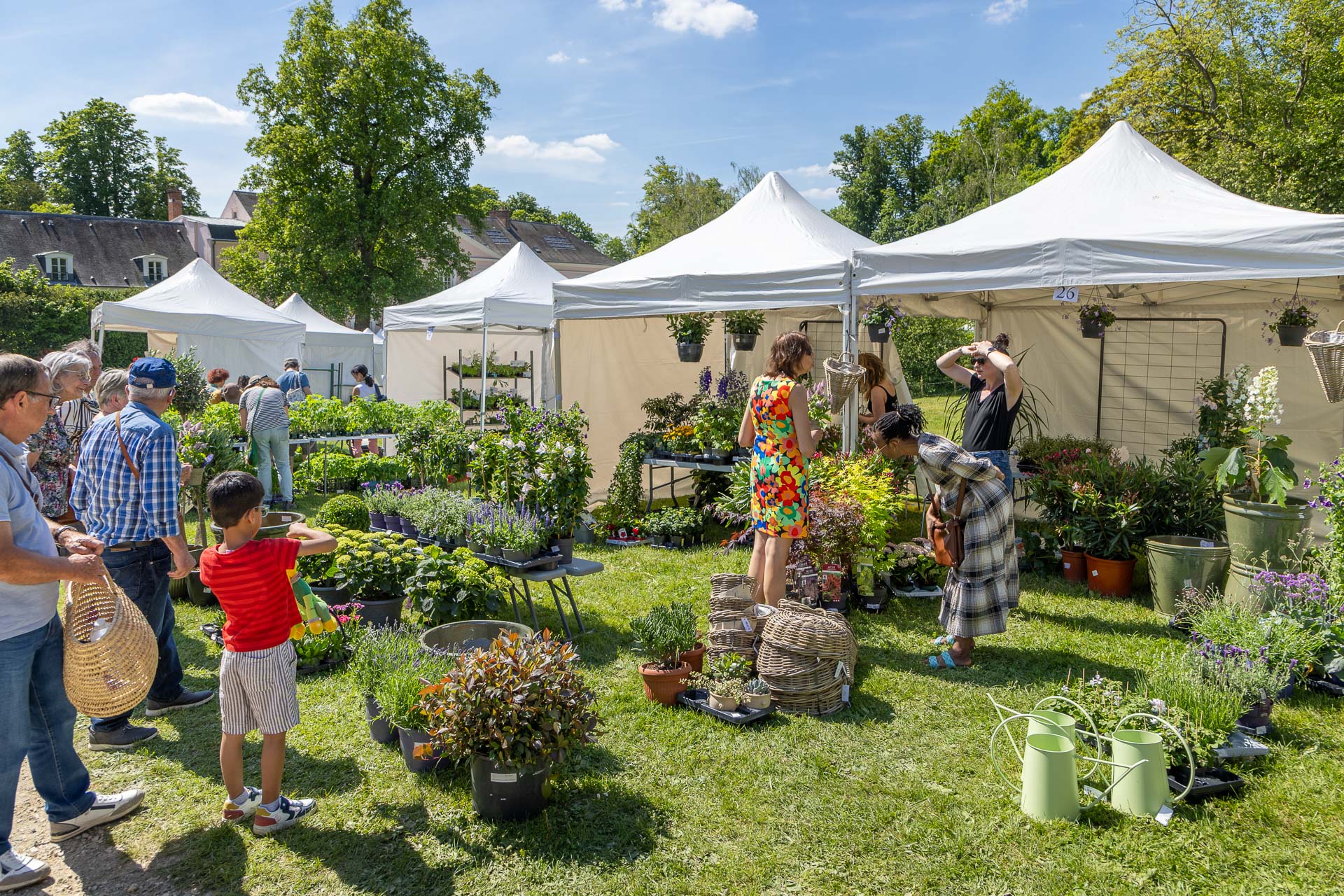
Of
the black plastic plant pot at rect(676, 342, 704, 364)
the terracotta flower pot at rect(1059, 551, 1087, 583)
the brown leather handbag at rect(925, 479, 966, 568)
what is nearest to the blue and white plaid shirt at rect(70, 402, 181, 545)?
the brown leather handbag at rect(925, 479, 966, 568)

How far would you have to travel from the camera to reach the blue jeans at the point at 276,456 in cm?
919

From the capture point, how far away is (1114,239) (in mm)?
5035

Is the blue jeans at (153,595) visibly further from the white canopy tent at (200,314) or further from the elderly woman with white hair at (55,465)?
the white canopy tent at (200,314)

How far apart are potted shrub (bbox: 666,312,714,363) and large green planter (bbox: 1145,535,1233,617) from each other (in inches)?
184

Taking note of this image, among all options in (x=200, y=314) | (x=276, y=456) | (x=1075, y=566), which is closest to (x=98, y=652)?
(x=1075, y=566)

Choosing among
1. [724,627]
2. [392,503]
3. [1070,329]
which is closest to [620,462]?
[392,503]

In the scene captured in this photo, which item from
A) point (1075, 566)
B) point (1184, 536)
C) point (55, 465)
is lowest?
point (1075, 566)

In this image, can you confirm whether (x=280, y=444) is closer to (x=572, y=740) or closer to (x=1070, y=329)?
(x=572, y=740)

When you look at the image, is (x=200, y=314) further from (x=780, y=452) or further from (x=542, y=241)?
(x=542, y=241)

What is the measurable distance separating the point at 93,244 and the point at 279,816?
146 ft

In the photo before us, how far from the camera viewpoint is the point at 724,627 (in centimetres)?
437

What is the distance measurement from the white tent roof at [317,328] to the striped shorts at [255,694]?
55.4ft

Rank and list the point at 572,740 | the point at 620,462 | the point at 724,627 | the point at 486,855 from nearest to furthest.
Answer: the point at 486,855, the point at 572,740, the point at 724,627, the point at 620,462

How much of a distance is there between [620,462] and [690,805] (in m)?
5.28
